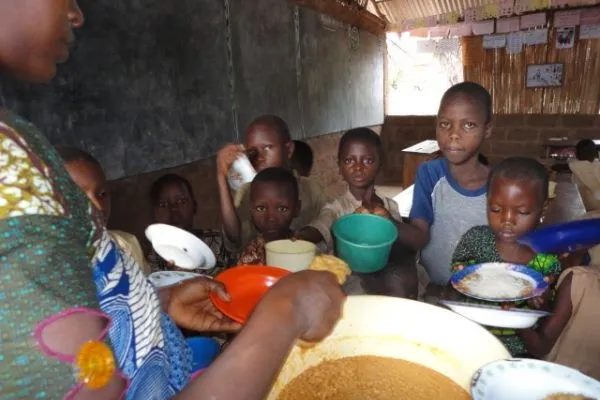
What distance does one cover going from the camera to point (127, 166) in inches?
107

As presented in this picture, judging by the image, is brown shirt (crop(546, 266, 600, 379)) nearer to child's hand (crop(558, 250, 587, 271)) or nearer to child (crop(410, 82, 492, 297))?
child's hand (crop(558, 250, 587, 271))

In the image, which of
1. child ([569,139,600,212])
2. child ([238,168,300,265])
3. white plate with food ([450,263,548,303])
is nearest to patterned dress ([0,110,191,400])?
white plate with food ([450,263,548,303])

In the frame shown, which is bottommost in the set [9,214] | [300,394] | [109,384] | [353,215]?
[300,394]

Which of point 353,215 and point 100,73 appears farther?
point 100,73

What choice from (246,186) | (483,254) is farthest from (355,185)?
(483,254)

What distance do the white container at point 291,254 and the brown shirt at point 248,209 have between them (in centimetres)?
73

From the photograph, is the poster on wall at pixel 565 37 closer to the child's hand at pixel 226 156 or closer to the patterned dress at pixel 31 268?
the child's hand at pixel 226 156

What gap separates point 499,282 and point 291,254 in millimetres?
642

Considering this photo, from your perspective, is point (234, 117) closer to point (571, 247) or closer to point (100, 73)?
point (100, 73)

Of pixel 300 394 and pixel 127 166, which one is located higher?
→ pixel 127 166

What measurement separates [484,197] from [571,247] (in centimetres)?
60

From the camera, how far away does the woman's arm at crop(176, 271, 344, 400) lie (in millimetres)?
566

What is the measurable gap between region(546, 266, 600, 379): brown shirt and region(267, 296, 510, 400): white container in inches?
25.8

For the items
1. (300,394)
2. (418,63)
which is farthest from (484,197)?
(418,63)
